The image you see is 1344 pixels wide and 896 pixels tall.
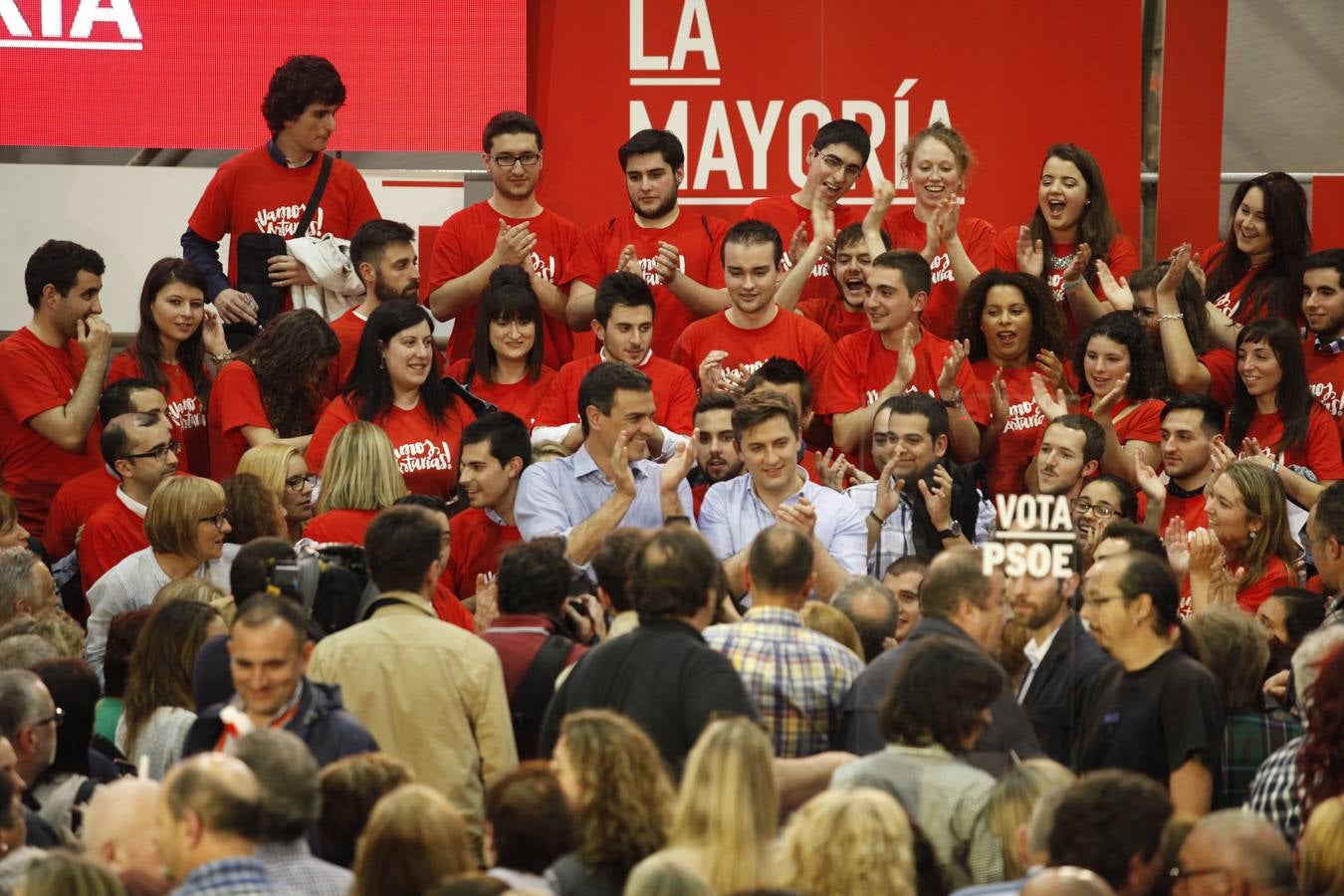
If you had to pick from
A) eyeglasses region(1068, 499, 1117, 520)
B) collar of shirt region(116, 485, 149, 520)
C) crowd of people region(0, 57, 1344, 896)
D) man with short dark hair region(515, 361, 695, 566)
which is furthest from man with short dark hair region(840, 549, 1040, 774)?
collar of shirt region(116, 485, 149, 520)

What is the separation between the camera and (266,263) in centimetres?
947

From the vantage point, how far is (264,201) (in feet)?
31.2

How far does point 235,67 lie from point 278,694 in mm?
6275

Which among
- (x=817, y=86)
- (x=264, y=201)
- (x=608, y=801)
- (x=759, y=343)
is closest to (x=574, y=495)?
(x=759, y=343)

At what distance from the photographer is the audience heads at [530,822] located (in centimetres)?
419

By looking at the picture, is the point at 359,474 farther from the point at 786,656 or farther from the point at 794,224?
the point at 794,224

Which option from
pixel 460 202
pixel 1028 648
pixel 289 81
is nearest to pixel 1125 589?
pixel 1028 648

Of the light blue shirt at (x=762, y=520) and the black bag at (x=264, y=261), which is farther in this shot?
the black bag at (x=264, y=261)

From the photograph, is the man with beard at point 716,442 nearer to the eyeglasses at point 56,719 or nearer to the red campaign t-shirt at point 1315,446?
the red campaign t-shirt at point 1315,446

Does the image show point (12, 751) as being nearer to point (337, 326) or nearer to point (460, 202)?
point (337, 326)

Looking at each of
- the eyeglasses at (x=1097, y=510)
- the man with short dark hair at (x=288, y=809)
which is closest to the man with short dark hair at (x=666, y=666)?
the man with short dark hair at (x=288, y=809)

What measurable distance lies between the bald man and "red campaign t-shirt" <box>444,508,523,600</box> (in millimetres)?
3560

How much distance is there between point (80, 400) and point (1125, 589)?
4.85 metres

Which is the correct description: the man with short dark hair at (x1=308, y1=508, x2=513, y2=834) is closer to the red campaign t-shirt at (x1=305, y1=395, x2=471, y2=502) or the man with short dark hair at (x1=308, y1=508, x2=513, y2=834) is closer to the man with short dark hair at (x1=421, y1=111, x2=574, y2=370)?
the red campaign t-shirt at (x1=305, y1=395, x2=471, y2=502)
